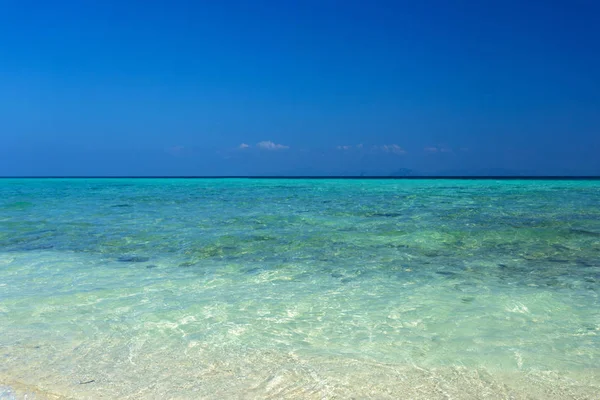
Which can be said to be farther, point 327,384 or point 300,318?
point 300,318

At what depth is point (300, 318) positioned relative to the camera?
15.4 ft

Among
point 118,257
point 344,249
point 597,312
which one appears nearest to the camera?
point 597,312

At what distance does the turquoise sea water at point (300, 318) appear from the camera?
3.21 m

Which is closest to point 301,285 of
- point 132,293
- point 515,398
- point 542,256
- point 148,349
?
point 132,293

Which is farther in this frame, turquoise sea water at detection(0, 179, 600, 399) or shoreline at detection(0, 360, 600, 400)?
turquoise sea water at detection(0, 179, 600, 399)

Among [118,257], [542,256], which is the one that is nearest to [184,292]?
[118,257]

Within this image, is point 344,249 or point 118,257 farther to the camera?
point 344,249

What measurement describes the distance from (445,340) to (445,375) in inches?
29.2

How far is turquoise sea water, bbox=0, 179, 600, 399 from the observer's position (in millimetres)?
3209

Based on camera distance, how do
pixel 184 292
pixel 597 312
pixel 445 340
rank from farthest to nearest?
pixel 184 292 → pixel 597 312 → pixel 445 340

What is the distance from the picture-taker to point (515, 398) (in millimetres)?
2992

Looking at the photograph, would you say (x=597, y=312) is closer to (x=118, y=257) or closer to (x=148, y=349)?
(x=148, y=349)

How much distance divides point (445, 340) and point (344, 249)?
4792 mm

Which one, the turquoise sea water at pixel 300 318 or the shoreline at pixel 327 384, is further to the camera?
the turquoise sea water at pixel 300 318
